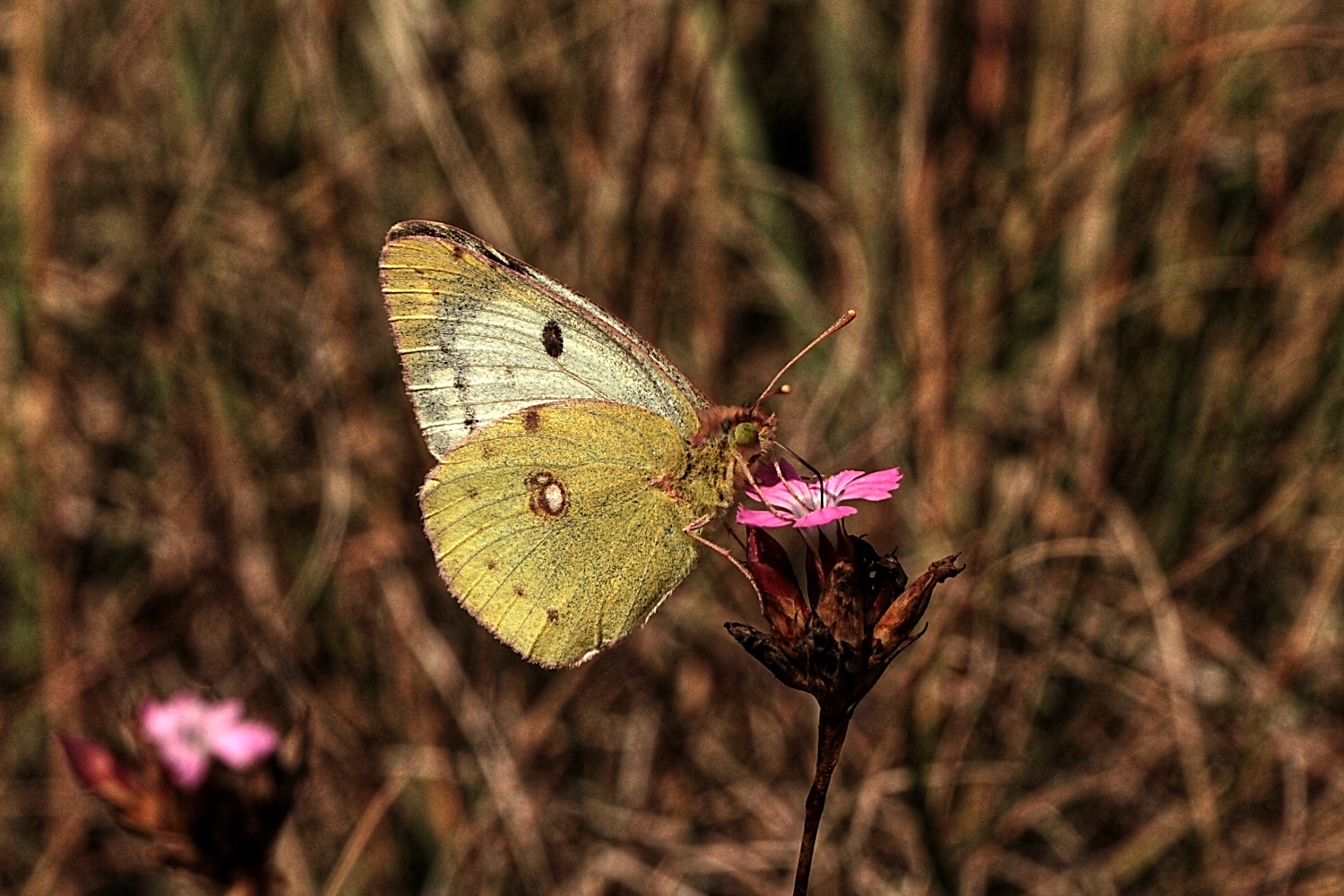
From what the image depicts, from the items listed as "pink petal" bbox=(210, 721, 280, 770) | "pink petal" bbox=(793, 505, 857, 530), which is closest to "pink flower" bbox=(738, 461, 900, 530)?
"pink petal" bbox=(793, 505, 857, 530)

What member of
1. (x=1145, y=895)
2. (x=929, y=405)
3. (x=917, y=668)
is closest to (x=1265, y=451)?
(x=929, y=405)

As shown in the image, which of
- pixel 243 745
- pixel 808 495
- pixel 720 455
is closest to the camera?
pixel 808 495

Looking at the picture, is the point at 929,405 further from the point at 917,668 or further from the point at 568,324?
the point at 568,324

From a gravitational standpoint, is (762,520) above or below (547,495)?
below

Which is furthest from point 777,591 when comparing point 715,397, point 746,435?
point 715,397

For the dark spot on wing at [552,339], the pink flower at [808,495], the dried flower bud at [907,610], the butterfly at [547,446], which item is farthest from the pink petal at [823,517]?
the dark spot on wing at [552,339]

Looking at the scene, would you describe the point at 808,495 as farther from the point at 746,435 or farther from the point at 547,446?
the point at 547,446

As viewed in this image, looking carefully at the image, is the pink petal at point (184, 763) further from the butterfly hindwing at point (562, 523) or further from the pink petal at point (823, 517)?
the pink petal at point (823, 517)
